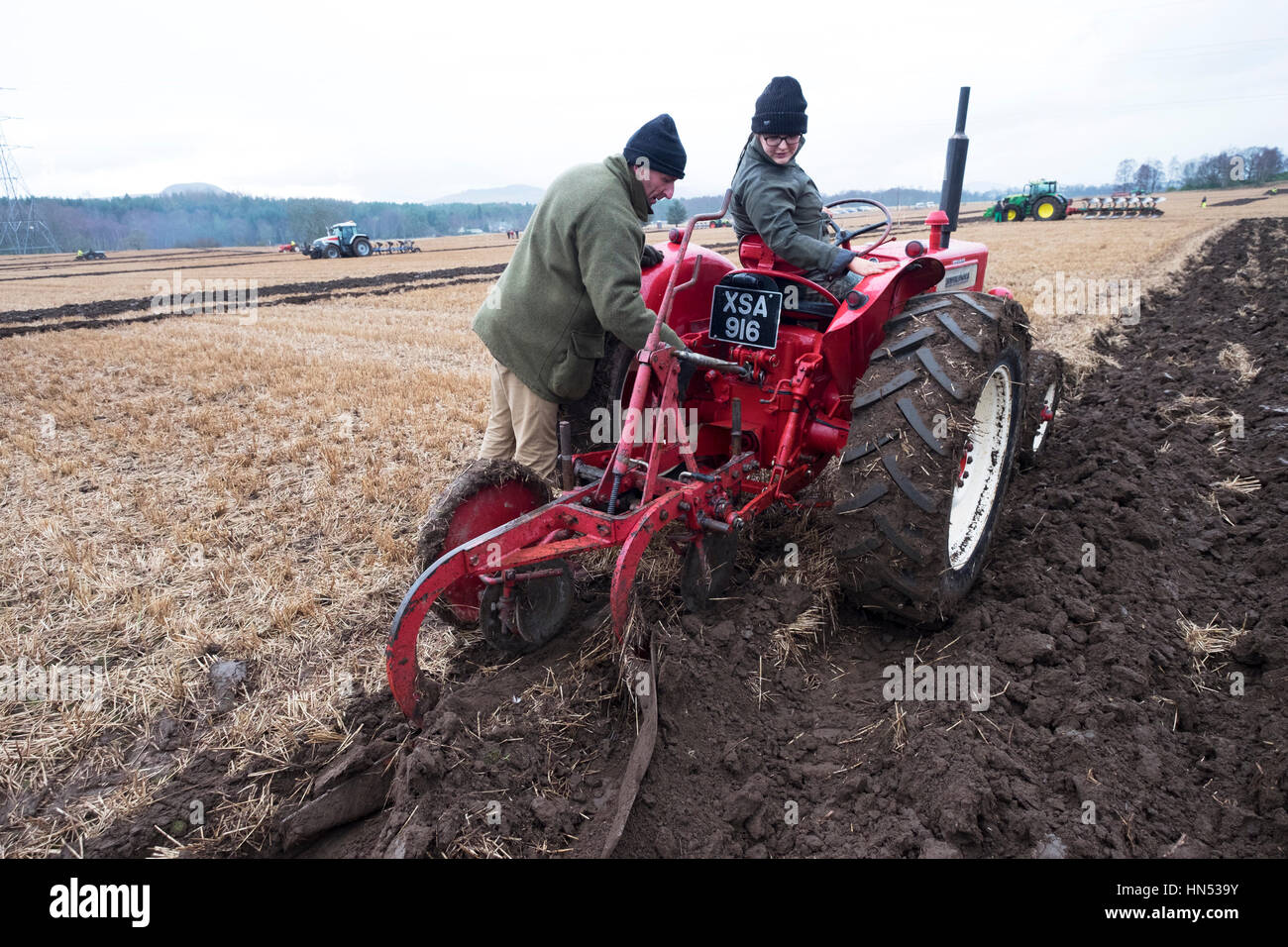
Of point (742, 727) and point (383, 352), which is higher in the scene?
point (383, 352)

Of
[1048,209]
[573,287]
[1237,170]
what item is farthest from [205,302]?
[1237,170]

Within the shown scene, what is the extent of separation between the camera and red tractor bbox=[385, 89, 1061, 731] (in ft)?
8.48

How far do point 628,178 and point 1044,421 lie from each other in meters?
3.21

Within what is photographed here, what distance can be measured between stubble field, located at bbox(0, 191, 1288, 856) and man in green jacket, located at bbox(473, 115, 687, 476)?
3.38 feet

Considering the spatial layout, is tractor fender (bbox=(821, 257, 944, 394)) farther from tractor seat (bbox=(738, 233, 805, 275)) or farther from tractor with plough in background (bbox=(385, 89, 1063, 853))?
tractor seat (bbox=(738, 233, 805, 275))

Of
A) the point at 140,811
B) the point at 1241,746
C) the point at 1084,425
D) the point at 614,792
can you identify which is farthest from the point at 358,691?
the point at 1084,425

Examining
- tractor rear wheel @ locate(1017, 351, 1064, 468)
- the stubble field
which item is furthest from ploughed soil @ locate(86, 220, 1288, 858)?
tractor rear wheel @ locate(1017, 351, 1064, 468)

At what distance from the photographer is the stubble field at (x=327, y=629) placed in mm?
2232

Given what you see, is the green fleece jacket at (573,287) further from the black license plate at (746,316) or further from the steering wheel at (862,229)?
the steering wheel at (862,229)

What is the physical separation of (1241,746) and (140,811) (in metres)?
3.37

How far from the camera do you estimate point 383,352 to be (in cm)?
953

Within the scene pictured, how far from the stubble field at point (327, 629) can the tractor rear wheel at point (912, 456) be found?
33 centimetres
